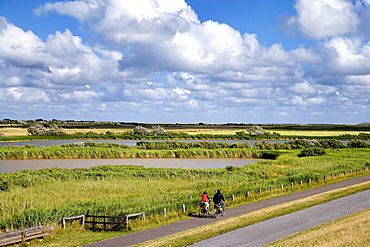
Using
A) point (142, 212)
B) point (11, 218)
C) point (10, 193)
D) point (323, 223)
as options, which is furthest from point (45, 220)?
point (323, 223)

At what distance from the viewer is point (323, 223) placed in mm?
23250

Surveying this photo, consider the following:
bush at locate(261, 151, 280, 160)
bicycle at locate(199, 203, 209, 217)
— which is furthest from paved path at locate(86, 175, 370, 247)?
bush at locate(261, 151, 280, 160)

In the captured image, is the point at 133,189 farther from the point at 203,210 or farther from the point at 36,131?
the point at 36,131

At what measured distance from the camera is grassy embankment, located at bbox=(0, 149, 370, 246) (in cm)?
2558

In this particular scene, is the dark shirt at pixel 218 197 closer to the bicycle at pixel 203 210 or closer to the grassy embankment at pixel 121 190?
the bicycle at pixel 203 210

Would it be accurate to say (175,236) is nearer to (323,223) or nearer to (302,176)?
(323,223)

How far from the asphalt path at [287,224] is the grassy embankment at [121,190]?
587 centimetres

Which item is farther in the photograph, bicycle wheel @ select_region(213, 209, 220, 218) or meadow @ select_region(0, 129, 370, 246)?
bicycle wheel @ select_region(213, 209, 220, 218)

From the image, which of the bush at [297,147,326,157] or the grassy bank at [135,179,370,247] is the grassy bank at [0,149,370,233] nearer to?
the grassy bank at [135,179,370,247]

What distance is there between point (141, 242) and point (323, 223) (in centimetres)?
1061

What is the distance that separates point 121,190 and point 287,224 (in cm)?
1912

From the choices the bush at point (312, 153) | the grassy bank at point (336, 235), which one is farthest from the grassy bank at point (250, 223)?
the bush at point (312, 153)

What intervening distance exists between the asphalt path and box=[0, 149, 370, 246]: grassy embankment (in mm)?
5868

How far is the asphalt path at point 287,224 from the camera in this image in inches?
775
